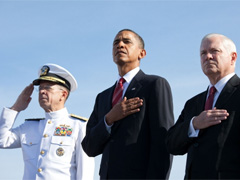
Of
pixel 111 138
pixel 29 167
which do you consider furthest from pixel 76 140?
pixel 111 138

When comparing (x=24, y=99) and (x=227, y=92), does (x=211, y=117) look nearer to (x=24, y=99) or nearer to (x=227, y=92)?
(x=227, y=92)

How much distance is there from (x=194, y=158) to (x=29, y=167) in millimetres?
3074

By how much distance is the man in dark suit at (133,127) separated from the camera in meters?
4.81

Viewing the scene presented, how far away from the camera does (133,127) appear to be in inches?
196

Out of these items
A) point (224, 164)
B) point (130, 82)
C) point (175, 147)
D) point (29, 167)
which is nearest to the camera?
point (224, 164)

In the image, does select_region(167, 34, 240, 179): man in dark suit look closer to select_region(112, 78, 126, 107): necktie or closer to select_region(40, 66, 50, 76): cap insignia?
select_region(112, 78, 126, 107): necktie

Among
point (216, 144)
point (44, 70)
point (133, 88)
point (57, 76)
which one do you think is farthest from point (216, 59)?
point (44, 70)

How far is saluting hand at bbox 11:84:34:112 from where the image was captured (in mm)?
7371

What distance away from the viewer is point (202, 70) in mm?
4910

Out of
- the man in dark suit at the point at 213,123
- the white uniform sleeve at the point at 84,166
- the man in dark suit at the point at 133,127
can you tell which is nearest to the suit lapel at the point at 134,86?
the man in dark suit at the point at 133,127

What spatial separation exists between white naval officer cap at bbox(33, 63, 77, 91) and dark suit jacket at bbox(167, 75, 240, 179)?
2.90 meters

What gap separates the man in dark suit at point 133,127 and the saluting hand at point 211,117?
519mm

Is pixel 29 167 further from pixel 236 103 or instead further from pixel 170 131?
pixel 236 103

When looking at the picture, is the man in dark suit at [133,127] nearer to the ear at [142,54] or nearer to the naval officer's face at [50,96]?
the ear at [142,54]
